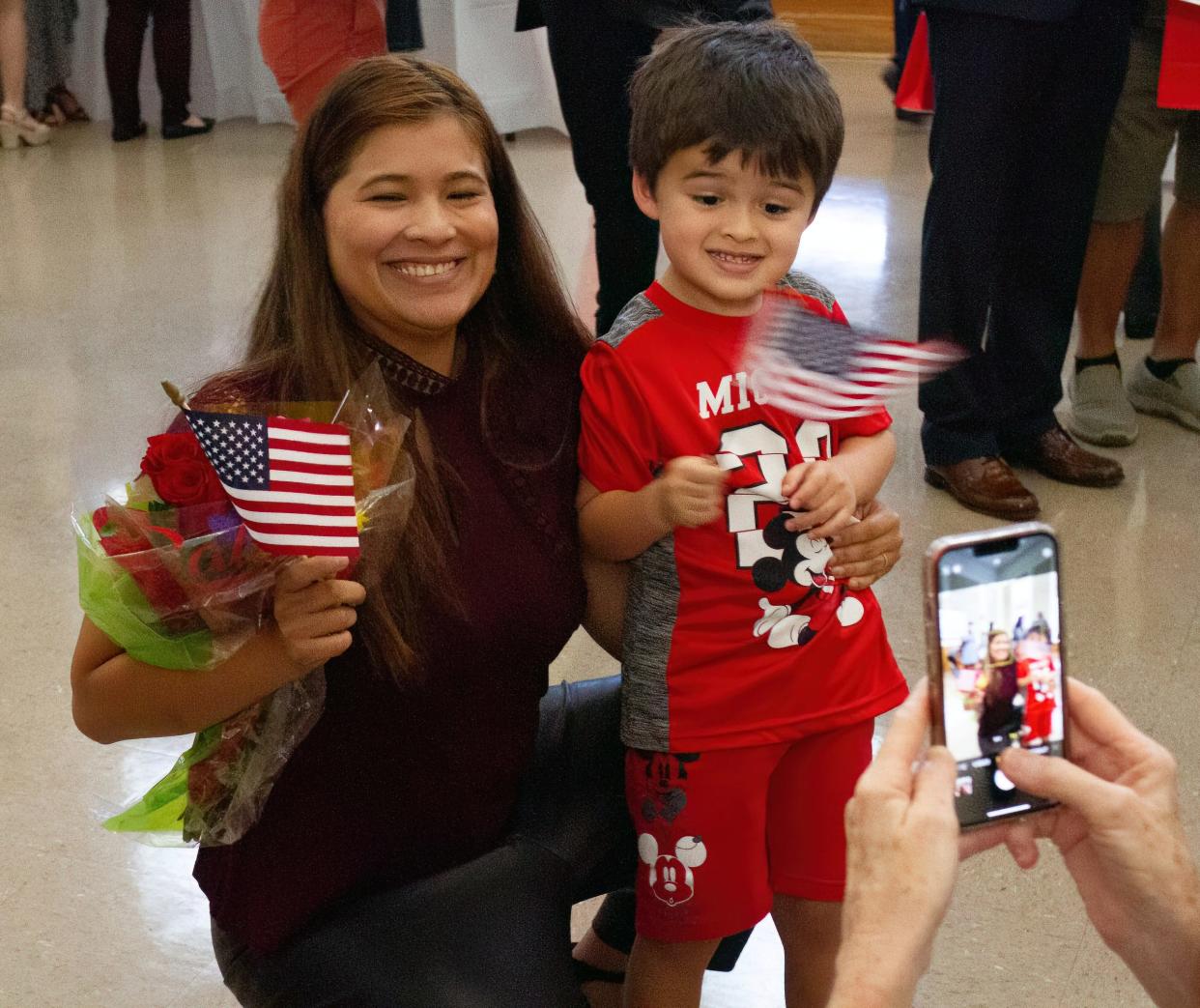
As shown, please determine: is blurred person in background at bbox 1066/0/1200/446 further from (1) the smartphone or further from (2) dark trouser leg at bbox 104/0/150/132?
(2) dark trouser leg at bbox 104/0/150/132

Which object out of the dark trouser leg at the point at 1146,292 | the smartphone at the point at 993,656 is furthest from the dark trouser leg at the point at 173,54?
the smartphone at the point at 993,656

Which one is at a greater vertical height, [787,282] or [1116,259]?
[787,282]

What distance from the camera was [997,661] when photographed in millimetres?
1095

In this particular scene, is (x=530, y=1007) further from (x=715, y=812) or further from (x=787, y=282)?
(x=787, y=282)

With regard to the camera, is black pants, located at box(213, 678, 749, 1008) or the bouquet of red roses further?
black pants, located at box(213, 678, 749, 1008)

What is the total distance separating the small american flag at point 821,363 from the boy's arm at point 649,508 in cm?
11

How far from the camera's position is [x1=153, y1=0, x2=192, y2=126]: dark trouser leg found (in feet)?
20.6

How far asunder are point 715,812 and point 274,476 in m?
0.60

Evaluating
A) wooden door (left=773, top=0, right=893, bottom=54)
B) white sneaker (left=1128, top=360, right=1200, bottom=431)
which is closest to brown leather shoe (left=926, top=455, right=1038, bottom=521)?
white sneaker (left=1128, top=360, right=1200, bottom=431)

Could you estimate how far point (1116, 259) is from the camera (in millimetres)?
3396

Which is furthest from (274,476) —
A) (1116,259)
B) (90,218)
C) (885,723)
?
(90,218)

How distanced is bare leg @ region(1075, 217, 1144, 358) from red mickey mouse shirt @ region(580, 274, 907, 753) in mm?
2082

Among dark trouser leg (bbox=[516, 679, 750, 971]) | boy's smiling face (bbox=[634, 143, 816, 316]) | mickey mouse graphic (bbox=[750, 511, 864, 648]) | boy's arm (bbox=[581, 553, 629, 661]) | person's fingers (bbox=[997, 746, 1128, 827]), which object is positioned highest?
boy's smiling face (bbox=[634, 143, 816, 316])

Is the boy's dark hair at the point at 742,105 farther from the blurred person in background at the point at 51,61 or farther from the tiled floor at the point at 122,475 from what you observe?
the blurred person in background at the point at 51,61
